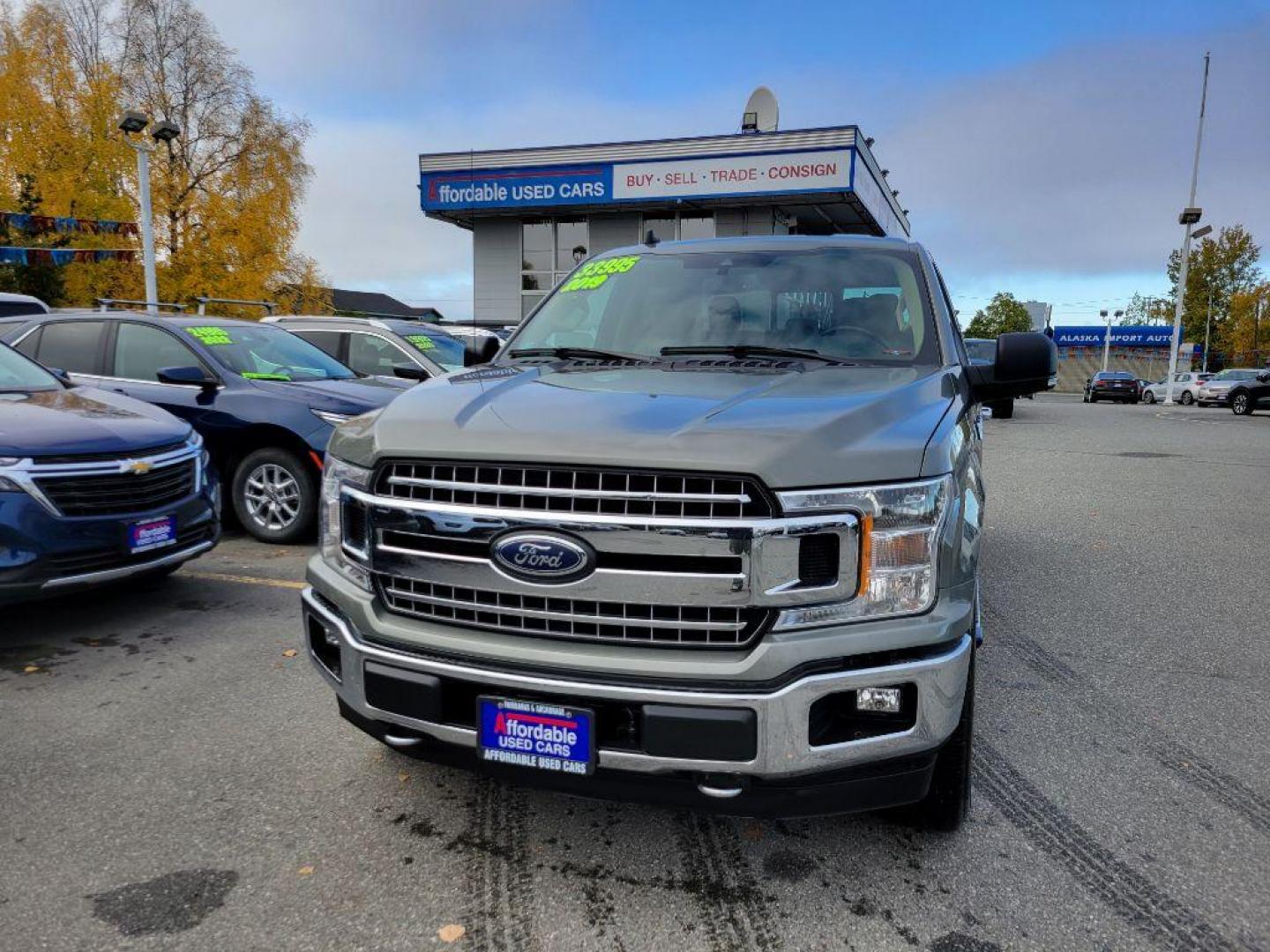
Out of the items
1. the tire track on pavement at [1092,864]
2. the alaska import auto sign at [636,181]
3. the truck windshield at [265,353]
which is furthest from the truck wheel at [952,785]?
the alaska import auto sign at [636,181]

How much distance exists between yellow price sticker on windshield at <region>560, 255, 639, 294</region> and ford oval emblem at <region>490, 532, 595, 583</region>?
6.75ft

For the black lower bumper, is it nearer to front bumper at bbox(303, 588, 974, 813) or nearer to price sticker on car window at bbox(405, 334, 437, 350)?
front bumper at bbox(303, 588, 974, 813)

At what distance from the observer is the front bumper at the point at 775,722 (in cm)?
197

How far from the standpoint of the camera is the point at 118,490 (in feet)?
14.2

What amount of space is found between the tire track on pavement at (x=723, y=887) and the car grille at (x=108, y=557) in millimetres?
3201

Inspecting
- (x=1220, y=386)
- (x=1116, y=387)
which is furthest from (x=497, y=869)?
(x=1116, y=387)

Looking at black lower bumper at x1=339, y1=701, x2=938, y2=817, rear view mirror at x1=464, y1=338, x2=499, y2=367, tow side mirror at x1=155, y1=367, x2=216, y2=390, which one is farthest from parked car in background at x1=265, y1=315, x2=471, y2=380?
black lower bumper at x1=339, y1=701, x2=938, y2=817

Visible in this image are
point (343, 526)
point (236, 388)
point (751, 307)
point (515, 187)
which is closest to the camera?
point (343, 526)

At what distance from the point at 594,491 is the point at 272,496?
16.7 feet

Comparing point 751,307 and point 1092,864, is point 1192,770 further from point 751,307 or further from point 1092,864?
point 751,307

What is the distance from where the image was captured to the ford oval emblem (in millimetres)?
2061

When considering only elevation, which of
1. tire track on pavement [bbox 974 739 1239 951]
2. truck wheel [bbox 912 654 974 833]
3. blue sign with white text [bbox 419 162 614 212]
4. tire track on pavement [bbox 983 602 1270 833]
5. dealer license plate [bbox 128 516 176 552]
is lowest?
tire track on pavement [bbox 983 602 1270 833]

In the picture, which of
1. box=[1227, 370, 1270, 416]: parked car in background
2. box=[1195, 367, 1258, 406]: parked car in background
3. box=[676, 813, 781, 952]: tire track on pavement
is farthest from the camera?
box=[1195, 367, 1258, 406]: parked car in background

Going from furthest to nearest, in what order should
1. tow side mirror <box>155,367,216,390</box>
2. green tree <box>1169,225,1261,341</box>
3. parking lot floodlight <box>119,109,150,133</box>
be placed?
green tree <box>1169,225,1261,341</box>
parking lot floodlight <box>119,109,150,133</box>
tow side mirror <box>155,367,216,390</box>
